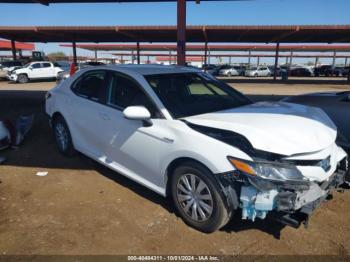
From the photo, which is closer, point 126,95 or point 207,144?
point 207,144

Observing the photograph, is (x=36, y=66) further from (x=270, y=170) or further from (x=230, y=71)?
(x=230, y=71)

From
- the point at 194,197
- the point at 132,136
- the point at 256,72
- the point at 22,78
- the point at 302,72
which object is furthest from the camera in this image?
the point at 302,72

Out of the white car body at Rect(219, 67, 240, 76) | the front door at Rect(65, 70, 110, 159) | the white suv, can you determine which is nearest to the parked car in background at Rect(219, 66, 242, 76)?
the white car body at Rect(219, 67, 240, 76)

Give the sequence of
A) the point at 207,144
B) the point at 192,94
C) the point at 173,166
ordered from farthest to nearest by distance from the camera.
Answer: the point at 192,94 → the point at 173,166 → the point at 207,144

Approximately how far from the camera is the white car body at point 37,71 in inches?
951

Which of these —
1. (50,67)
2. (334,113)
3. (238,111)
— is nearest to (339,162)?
(238,111)

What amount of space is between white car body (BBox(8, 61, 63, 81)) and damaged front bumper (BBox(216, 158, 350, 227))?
2493cm

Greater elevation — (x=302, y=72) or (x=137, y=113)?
(x=137, y=113)

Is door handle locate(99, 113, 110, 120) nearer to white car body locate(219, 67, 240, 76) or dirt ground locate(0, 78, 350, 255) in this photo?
dirt ground locate(0, 78, 350, 255)

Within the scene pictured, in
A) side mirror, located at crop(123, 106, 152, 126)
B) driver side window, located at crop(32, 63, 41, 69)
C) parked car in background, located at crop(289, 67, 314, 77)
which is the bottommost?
parked car in background, located at crop(289, 67, 314, 77)

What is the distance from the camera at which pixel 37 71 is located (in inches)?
976

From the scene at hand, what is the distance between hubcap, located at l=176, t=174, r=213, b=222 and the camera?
3172mm

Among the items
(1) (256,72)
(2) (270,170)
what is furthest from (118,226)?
(1) (256,72)

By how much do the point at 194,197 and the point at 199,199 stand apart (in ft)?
0.21
